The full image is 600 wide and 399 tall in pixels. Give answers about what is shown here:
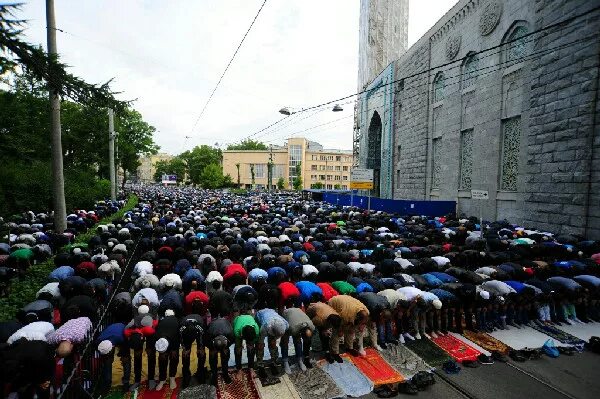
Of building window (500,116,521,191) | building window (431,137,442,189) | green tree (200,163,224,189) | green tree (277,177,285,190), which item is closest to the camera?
building window (500,116,521,191)

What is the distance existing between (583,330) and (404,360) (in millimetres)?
5130

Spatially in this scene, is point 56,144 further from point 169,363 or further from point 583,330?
point 583,330

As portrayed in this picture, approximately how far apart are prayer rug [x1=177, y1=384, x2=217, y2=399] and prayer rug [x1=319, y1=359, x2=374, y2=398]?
2.15m

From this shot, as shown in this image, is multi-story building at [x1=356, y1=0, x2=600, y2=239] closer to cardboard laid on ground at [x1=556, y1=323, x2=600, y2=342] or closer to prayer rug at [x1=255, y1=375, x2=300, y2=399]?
cardboard laid on ground at [x1=556, y1=323, x2=600, y2=342]

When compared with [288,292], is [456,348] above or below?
below

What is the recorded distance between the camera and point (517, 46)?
1939 centimetres

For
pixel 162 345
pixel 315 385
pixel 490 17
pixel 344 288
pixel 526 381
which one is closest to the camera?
pixel 162 345

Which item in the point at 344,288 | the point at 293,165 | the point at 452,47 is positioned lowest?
the point at 344,288

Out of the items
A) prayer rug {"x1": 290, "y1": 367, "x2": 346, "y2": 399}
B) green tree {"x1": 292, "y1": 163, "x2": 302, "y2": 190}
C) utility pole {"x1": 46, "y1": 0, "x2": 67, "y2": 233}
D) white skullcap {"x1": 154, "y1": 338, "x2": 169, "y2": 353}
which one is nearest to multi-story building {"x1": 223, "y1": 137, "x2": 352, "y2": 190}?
green tree {"x1": 292, "y1": 163, "x2": 302, "y2": 190}

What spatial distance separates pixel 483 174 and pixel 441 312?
57.4ft

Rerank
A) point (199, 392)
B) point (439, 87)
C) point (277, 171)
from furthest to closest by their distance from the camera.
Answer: point (277, 171) → point (439, 87) → point (199, 392)

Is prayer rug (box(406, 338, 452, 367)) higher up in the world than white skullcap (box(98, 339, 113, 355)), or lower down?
lower down

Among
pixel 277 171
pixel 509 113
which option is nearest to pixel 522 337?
pixel 509 113

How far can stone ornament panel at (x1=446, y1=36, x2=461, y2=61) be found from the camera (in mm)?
24906
